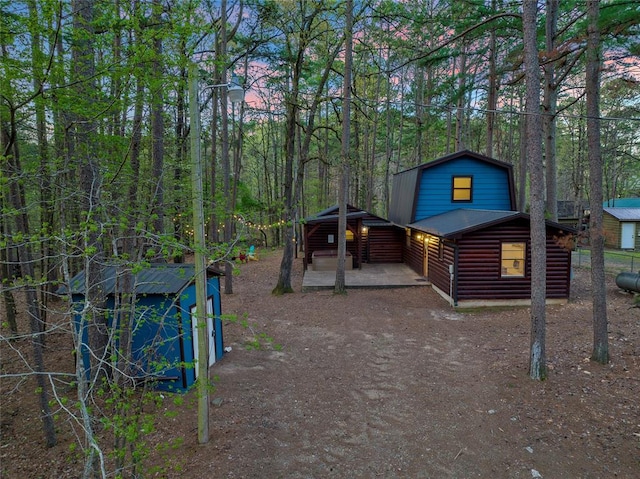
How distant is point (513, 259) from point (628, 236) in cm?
1893

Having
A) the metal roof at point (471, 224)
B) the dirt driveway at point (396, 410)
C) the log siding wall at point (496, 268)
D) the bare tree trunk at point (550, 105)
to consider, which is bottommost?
the dirt driveway at point (396, 410)

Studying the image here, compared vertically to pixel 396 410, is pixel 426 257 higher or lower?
higher

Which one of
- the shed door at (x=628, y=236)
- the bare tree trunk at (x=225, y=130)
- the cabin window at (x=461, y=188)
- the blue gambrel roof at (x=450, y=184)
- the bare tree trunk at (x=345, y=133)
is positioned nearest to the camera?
the bare tree trunk at (x=225, y=130)

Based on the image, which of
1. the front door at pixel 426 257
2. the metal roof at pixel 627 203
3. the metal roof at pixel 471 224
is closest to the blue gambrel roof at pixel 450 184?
the front door at pixel 426 257

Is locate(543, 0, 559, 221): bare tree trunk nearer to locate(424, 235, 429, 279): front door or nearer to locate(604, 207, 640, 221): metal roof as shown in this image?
locate(424, 235, 429, 279): front door

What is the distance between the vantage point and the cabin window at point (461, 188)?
16.8 metres

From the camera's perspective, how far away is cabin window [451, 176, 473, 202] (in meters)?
16.8

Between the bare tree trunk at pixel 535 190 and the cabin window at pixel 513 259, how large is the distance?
545 cm

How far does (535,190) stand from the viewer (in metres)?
6.62

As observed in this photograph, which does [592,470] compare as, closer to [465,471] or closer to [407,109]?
[465,471]

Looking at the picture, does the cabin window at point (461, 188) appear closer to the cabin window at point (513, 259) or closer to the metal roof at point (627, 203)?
the cabin window at point (513, 259)

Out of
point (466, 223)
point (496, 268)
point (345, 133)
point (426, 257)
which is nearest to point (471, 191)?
point (426, 257)

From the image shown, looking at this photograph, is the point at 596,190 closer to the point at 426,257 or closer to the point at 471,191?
the point at 426,257

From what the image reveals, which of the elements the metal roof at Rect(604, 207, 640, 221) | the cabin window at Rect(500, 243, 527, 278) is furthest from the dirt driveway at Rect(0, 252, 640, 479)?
the metal roof at Rect(604, 207, 640, 221)
